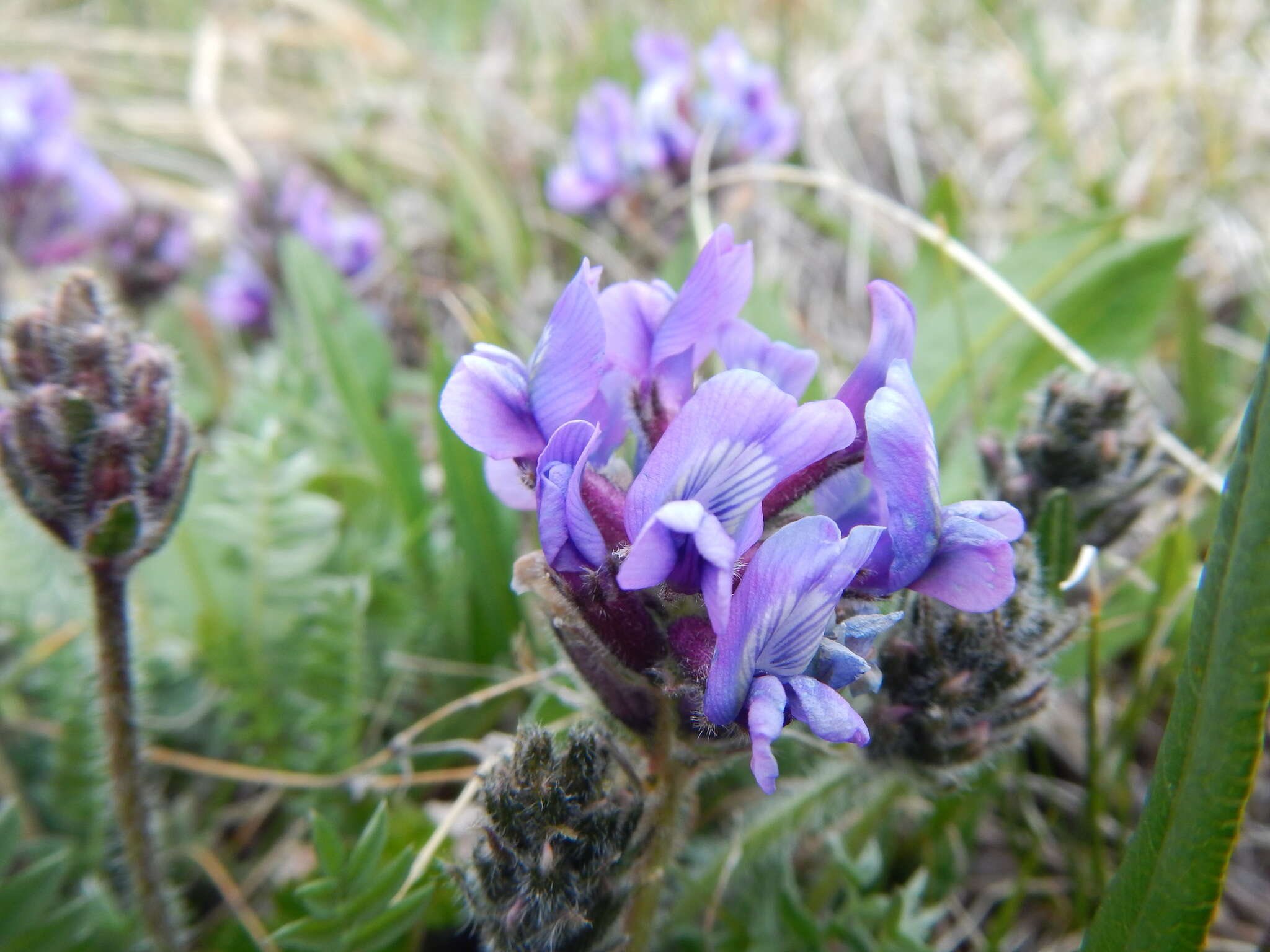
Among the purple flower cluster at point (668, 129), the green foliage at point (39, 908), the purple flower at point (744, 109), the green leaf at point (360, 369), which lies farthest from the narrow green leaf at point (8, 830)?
the purple flower at point (744, 109)

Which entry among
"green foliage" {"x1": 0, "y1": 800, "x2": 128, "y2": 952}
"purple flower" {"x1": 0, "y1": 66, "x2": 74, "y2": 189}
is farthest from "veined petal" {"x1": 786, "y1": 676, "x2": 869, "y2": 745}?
"purple flower" {"x1": 0, "y1": 66, "x2": 74, "y2": 189}

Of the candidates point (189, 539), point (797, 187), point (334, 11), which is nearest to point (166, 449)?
point (189, 539)

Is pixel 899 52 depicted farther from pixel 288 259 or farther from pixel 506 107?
pixel 288 259

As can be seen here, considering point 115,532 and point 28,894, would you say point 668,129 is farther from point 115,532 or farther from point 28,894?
point 28,894

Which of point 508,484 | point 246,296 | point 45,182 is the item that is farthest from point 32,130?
point 508,484

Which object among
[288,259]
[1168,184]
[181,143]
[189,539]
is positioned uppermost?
[181,143]

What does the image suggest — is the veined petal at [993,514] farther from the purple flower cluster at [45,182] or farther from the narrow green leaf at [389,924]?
the purple flower cluster at [45,182]
